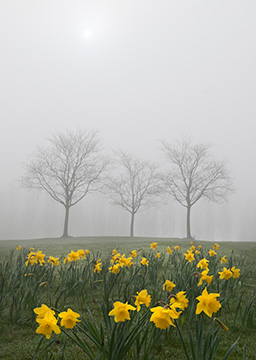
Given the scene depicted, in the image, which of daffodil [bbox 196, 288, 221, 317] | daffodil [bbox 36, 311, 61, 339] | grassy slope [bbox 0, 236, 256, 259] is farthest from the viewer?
grassy slope [bbox 0, 236, 256, 259]

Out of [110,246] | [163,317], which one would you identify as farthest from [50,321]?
[110,246]

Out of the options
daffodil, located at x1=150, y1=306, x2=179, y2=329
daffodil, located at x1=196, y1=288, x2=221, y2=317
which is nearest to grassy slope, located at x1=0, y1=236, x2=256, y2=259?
daffodil, located at x1=196, y1=288, x2=221, y2=317

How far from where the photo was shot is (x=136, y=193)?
26484 mm

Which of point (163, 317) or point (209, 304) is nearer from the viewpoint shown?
point (163, 317)

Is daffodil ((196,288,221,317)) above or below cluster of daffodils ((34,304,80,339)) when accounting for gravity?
above

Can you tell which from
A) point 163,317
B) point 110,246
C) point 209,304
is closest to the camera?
point 163,317

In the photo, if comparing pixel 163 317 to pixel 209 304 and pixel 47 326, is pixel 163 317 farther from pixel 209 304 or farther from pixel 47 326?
pixel 47 326

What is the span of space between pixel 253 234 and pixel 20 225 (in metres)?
48.6

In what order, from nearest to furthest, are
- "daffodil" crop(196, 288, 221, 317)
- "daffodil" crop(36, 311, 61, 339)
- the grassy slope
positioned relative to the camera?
1. "daffodil" crop(36, 311, 61, 339)
2. "daffodil" crop(196, 288, 221, 317)
3. the grassy slope

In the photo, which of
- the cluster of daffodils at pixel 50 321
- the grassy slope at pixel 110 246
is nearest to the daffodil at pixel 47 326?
the cluster of daffodils at pixel 50 321

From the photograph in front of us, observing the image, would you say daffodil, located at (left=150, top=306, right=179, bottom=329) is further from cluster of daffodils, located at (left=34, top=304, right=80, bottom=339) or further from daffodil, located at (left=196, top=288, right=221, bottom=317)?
cluster of daffodils, located at (left=34, top=304, right=80, bottom=339)

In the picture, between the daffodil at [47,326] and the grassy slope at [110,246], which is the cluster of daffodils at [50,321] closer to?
the daffodil at [47,326]

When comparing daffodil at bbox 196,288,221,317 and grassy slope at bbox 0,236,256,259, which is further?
grassy slope at bbox 0,236,256,259

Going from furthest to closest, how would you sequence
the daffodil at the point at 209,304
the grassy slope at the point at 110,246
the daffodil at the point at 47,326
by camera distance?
the grassy slope at the point at 110,246
the daffodil at the point at 209,304
the daffodil at the point at 47,326
